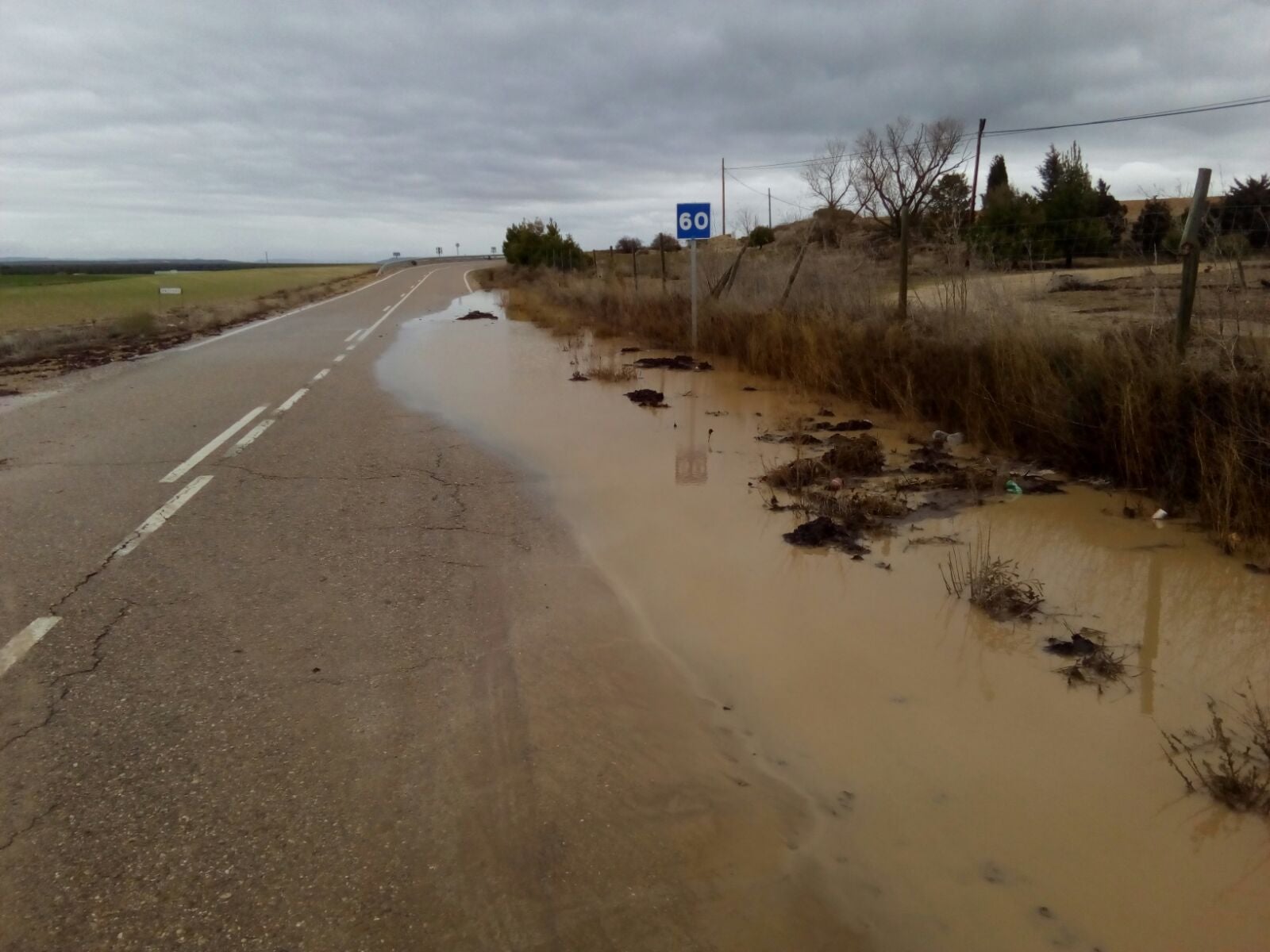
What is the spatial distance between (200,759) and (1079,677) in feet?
13.2

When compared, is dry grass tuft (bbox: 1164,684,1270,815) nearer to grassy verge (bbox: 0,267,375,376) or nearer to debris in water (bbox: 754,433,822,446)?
debris in water (bbox: 754,433,822,446)

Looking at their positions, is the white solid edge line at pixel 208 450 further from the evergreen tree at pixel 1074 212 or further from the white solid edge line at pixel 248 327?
the evergreen tree at pixel 1074 212

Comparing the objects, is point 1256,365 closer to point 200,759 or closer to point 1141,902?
point 1141,902

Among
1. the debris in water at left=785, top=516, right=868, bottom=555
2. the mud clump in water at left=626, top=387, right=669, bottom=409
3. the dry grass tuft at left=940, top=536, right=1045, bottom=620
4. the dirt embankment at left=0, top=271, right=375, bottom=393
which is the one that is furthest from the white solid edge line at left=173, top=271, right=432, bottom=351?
the dry grass tuft at left=940, top=536, right=1045, bottom=620

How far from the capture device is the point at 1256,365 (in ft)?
21.4

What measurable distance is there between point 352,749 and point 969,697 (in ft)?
9.22

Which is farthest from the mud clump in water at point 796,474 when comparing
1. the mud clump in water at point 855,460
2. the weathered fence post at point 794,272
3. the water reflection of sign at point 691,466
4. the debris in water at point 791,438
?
the weathered fence post at point 794,272

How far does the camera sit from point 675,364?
15.9 m

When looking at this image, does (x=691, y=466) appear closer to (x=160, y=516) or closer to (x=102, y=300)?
(x=160, y=516)

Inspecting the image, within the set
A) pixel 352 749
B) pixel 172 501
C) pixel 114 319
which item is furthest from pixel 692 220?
pixel 114 319

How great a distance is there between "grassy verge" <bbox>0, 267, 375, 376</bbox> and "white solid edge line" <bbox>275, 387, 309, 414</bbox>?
588cm

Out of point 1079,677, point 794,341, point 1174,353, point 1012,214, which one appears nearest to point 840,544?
point 1079,677

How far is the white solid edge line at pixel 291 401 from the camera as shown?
11297mm

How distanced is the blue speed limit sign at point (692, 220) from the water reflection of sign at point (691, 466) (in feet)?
24.8
